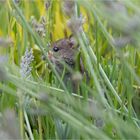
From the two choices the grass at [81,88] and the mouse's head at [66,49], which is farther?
the mouse's head at [66,49]

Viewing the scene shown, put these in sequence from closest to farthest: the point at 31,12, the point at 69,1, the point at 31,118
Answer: the point at 69,1, the point at 31,118, the point at 31,12

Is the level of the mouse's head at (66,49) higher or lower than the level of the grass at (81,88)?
lower

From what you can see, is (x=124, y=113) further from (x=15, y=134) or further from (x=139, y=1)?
(x=15, y=134)

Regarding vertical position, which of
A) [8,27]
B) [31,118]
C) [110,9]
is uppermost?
[110,9]

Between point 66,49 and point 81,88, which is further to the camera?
point 66,49

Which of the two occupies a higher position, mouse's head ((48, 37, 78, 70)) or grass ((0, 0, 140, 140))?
grass ((0, 0, 140, 140))

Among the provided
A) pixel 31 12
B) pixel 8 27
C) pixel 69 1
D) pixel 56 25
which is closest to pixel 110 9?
pixel 69 1

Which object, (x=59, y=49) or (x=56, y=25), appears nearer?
(x=59, y=49)

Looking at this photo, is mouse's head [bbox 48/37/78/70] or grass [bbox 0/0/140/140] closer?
grass [bbox 0/0/140/140]
